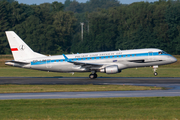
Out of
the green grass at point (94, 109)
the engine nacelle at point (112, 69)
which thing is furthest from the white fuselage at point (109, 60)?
the green grass at point (94, 109)

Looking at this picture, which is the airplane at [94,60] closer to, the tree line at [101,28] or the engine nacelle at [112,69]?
the engine nacelle at [112,69]

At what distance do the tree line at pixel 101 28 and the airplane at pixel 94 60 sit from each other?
6426 cm

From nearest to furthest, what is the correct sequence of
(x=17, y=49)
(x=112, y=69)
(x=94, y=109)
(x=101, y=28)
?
(x=94, y=109) < (x=112, y=69) < (x=17, y=49) < (x=101, y=28)

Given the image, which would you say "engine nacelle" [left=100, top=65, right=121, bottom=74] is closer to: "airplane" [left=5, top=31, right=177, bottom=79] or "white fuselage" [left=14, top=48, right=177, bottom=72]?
"airplane" [left=5, top=31, right=177, bottom=79]

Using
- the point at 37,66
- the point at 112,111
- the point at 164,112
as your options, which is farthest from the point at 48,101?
the point at 37,66

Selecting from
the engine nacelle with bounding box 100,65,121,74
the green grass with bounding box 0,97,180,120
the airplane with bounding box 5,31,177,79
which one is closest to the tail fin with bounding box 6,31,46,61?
the airplane with bounding box 5,31,177,79

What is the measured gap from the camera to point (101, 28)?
4968 inches

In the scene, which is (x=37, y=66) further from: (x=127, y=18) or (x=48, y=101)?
(x=127, y=18)

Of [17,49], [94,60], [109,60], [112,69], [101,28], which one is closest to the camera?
[112,69]

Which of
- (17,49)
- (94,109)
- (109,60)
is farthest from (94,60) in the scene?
(94,109)

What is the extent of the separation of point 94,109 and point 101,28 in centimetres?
10802

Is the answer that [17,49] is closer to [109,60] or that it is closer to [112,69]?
[109,60]

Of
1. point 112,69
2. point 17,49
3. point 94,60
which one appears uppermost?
point 17,49

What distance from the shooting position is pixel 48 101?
22.5 meters
